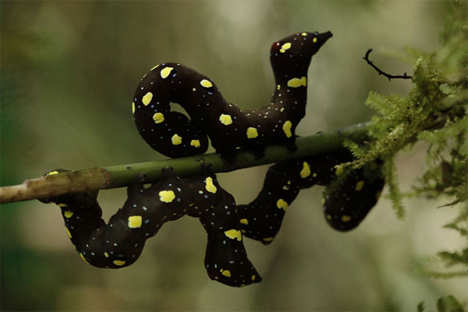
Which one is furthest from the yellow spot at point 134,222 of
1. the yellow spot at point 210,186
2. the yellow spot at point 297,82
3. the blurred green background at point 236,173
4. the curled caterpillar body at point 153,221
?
the blurred green background at point 236,173

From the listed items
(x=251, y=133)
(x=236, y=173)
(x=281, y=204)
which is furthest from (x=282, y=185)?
(x=236, y=173)

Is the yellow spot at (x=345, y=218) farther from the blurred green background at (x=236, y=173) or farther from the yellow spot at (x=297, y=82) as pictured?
the blurred green background at (x=236, y=173)

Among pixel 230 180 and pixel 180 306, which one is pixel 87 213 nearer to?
pixel 230 180

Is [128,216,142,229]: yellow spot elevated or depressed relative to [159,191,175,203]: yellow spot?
depressed

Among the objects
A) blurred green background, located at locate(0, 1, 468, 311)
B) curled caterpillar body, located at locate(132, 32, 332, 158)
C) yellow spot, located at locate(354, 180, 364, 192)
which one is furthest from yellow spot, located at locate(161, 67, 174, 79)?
blurred green background, located at locate(0, 1, 468, 311)

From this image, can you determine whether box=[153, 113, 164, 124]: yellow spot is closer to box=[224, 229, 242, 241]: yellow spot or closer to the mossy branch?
the mossy branch

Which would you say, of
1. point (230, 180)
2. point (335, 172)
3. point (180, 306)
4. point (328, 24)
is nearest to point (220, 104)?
point (335, 172)
